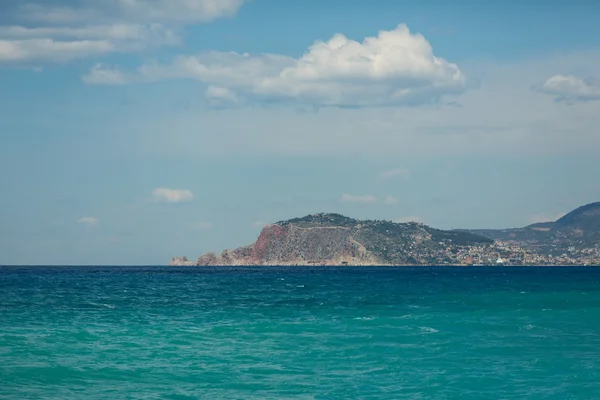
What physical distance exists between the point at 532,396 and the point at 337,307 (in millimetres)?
40900

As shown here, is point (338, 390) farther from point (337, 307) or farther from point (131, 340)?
point (337, 307)

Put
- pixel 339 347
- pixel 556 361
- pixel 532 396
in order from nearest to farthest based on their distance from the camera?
1. pixel 532 396
2. pixel 556 361
3. pixel 339 347

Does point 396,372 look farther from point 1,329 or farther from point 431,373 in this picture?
point 1,329

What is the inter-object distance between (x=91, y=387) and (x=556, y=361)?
22.6m

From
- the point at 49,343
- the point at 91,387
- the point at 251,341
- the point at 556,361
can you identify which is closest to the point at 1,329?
the point at 49,343

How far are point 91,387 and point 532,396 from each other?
18.7m

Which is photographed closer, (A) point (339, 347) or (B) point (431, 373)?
(B) point (431, 373)

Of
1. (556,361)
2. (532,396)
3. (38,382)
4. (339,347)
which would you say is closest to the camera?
(532,396)

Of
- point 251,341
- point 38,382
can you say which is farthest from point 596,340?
point 38,382

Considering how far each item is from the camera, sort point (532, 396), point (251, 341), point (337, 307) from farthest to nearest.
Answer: point (337, 307)
point (251, 341)
point (532, 396)

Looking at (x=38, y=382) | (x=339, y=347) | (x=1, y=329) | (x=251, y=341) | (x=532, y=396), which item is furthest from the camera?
(x=1, y=329)

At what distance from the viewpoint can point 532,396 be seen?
29.9 metres

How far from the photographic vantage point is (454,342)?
4369 centimetres

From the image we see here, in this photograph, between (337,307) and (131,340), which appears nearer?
→ (131,340)
